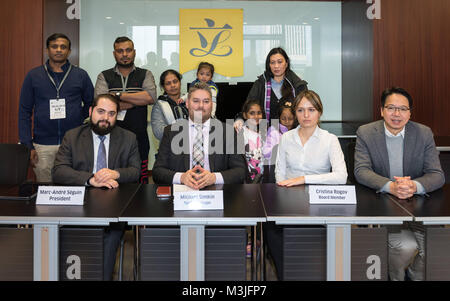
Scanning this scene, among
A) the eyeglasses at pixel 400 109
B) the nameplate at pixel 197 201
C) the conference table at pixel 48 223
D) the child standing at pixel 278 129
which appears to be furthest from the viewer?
the child standing at pixel 278 129

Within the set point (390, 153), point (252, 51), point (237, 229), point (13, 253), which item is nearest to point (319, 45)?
point (252, 51)

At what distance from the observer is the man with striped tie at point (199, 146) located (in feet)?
10.1

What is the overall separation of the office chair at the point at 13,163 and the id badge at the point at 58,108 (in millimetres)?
776

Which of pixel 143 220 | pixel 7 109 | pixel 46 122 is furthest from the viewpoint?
pixel 7 109

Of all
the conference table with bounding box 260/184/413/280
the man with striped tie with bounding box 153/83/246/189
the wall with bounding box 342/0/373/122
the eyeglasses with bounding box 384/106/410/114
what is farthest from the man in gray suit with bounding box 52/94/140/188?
the wall with bounding box 342/0/373/122

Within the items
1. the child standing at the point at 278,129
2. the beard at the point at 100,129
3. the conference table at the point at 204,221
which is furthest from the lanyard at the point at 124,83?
the conference table at the point at 204,221

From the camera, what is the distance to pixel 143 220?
2031 millimetres

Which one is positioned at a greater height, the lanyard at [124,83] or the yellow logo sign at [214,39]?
the yellow logo sign at [214,39]

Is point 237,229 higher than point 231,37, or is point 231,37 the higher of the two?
point 231,37

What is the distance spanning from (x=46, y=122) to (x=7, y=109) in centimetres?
173

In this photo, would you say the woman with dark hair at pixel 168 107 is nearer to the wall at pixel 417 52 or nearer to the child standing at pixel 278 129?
the child standing at pixel 278 129
